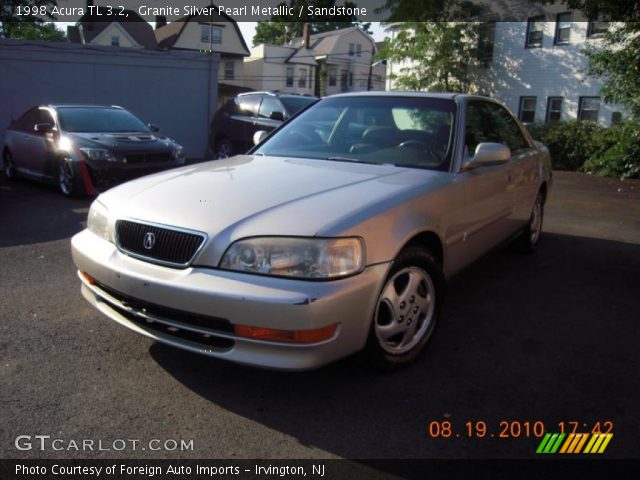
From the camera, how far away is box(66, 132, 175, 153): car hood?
882 centimetres

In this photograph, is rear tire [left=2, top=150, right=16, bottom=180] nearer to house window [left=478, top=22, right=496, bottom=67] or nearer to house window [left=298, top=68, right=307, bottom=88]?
house window [left=478, top=22, right=496, bottom=67]

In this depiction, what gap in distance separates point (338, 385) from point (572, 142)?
15.4 m

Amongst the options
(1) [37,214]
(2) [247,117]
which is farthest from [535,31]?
(1) [37,214]

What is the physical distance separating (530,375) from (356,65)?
50.1 m

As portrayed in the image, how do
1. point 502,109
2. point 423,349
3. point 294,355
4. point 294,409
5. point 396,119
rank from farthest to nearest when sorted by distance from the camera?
point 502,109, point 396,119, point 423,349, point 294,409, point 294,355

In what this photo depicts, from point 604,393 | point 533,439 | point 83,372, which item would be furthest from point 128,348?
point 604,393

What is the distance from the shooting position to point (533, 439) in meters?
2.77

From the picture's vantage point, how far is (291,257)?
9.07 feet

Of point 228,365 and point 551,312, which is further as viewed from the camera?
point 551,312

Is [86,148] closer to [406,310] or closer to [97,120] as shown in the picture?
[97,120]

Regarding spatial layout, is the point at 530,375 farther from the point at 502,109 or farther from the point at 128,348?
the point at 502,109

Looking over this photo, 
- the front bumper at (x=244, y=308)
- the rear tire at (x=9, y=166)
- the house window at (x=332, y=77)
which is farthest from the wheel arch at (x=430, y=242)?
the house window at (x=332, y=77)

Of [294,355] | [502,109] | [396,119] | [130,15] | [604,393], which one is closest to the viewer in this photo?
[294,355]

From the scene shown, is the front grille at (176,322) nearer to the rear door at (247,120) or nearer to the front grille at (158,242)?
the front grille at (158,242)
